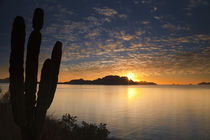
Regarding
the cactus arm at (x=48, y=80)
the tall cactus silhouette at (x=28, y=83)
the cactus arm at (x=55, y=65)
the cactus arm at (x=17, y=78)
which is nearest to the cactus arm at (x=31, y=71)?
the tall cactus silhouette at (x=28, y=83)

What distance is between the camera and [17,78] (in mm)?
8320

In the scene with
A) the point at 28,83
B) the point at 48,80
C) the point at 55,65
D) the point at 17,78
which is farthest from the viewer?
the point at 55,65

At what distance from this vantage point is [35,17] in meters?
9.16

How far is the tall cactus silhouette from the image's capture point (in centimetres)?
829

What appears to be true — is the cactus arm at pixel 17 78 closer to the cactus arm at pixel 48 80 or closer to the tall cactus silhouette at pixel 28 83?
the tall cactus silhouette at pixel 28 83

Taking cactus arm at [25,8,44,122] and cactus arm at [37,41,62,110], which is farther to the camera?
cactus arm at [37,41,62,110]

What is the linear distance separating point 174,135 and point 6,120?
16.7m

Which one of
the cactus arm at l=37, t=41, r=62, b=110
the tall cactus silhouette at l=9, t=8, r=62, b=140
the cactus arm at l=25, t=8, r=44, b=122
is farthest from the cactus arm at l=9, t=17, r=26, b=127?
the cactus arm at l=37, t=41, r=62, b=110

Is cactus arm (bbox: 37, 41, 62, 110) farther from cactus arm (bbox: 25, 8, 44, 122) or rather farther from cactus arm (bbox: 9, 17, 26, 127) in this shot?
cactus arm (bbox: 9, 17, 26, 127)

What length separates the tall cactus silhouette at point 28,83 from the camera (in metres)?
8.29

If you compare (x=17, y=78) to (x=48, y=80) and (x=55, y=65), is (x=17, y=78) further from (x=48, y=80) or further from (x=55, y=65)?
(x=55, y=65)

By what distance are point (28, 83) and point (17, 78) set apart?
1.89 ft

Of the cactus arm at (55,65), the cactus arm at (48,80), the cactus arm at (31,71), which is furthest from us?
the cactus arm at (55,65)

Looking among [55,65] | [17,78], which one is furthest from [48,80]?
[17,78]
